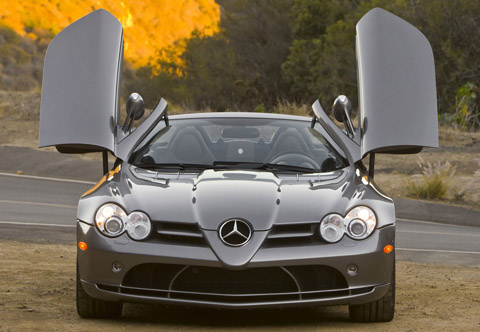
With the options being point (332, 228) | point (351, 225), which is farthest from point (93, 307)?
point (351, 225)

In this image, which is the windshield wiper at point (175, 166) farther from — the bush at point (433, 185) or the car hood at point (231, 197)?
the bush at point (433, 185)

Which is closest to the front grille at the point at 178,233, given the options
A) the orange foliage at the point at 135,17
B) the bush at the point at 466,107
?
the bush at the point at 466,107

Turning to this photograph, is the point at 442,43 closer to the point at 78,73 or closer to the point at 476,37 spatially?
the point at 476,37

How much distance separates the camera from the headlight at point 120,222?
6516mm

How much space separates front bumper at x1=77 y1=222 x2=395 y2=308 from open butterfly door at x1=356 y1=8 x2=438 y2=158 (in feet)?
4.07

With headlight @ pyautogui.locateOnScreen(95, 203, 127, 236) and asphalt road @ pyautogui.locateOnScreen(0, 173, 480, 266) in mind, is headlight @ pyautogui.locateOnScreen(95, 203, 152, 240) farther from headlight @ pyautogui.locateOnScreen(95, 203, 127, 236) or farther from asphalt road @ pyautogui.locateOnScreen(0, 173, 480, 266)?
asphalt road @ pyautogui.locateOnScreen(0, 173, 480, 266)

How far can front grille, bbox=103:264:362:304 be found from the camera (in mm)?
6500

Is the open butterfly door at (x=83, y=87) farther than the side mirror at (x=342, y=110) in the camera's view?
No

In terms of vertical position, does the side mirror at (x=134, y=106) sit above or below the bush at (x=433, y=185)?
above

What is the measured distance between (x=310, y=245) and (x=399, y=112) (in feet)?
5.92

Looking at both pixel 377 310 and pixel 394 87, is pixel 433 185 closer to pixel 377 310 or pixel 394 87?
pixel 394 87

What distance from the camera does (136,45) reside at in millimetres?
86312

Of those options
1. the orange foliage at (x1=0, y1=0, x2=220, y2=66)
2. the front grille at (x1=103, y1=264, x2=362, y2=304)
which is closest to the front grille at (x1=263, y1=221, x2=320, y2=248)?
the front grille at (x1=103, y1=264, x2=362, y2=304)

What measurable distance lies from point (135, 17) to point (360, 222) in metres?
84.6
